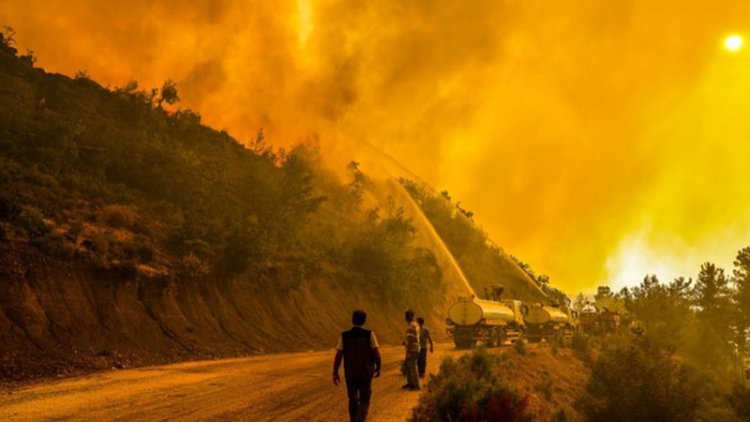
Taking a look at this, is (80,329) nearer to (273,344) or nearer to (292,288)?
(273,344)

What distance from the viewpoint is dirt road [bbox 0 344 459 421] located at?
1226 cm

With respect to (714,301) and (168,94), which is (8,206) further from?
(714,301)

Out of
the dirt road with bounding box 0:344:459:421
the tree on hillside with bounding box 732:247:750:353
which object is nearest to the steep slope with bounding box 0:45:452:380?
the dirt road with bounding box 0:344:459:421

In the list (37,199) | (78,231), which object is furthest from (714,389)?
(37,199)

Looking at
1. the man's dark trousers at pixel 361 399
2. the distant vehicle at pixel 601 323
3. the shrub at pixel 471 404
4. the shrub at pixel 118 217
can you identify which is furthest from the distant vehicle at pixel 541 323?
the man's dark trousers at pixel 361 399

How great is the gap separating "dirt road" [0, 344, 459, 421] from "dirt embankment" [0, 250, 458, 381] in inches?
92.9

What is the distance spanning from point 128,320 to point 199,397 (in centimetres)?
1151

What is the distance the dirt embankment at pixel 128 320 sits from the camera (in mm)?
19406

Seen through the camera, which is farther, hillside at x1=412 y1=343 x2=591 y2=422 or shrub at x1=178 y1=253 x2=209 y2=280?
shrub at x1=178 y1=253 x2=209 y2=280

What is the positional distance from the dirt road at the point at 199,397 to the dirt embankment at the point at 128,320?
7.74ft

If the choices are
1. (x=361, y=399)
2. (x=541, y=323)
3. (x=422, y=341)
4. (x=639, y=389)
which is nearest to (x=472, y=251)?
(x=541, y=323)

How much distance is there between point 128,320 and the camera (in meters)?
24.1

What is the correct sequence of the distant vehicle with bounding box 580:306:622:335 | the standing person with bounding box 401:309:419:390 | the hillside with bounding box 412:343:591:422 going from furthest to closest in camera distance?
1. the distant vehicle with bounding box 580:306:622:335
2. the standing person with bounding box 401:309:419:390
3. the hillside with bounding box 412:343:591:422

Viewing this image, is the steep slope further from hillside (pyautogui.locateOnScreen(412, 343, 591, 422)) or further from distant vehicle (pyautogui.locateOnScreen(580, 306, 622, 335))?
distant vehicle (pyautogui.locateOnScreen(580, 306, 622, 335))
